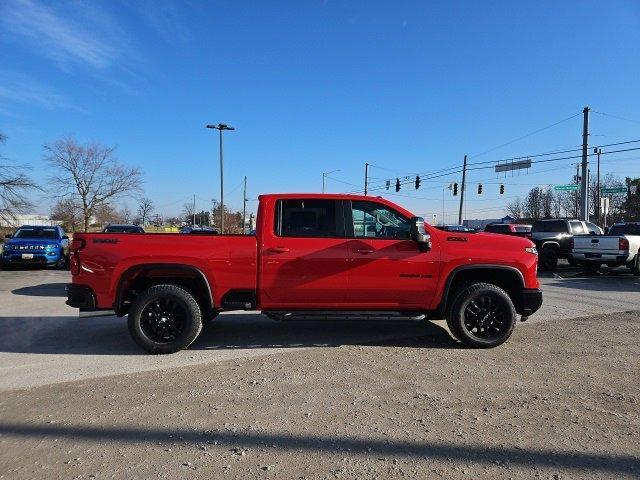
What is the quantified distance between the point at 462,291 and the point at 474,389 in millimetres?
1708

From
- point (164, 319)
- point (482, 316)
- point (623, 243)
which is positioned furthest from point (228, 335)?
point (623, 243)

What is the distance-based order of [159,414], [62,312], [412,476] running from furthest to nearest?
[62,312]
[159,414]
[412,476]

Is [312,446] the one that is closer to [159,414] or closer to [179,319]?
[159,414]

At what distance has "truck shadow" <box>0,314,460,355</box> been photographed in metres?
6.34

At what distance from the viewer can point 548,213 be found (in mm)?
→ 92625

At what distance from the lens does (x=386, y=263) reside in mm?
6086

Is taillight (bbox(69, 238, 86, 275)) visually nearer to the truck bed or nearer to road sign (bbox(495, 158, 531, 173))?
the truck bed

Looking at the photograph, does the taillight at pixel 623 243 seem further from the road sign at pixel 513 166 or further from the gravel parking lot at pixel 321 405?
the road sign at pixel 513 166

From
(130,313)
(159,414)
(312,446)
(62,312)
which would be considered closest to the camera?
(312,446)

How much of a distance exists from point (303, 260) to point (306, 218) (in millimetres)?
575

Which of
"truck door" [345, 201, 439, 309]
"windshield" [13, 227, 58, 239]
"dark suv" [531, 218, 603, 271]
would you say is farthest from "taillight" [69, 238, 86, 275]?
"dark suv" [531, 218, 603, 271]

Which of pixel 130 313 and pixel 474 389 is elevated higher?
pixel 130 313

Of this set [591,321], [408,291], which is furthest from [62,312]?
[591,321]

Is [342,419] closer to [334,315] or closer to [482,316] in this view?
[334,315]
